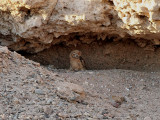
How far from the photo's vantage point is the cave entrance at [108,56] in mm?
6262

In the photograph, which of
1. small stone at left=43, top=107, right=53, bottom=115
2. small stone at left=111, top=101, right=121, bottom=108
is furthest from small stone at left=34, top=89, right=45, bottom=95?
small stone at left=111, top=101, right=121, bottom=108

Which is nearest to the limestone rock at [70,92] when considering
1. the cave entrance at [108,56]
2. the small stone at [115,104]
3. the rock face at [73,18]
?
the small stone at [115,104]

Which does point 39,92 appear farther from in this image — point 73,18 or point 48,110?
point 73,18

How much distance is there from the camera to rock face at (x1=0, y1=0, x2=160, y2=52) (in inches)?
168

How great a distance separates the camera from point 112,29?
517 centimetres

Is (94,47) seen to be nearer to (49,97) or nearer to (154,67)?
(154,67)

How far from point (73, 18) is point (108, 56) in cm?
221

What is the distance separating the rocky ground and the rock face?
124cm

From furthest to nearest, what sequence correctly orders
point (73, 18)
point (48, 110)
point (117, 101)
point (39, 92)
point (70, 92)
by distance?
point (73, 18) → point (117, 101) → point (70, 92) → point (39, 92) → point (48, 110)

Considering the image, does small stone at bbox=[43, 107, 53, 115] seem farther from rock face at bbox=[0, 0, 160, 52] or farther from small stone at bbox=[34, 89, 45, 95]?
rock face at bbox=[0, 0, 160, 52]

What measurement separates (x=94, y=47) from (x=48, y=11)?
7.18 ft

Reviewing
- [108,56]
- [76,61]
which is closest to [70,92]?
[76,61]

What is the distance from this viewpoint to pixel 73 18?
4902 mm

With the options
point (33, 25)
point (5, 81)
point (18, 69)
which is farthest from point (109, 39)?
point (5, 81)
